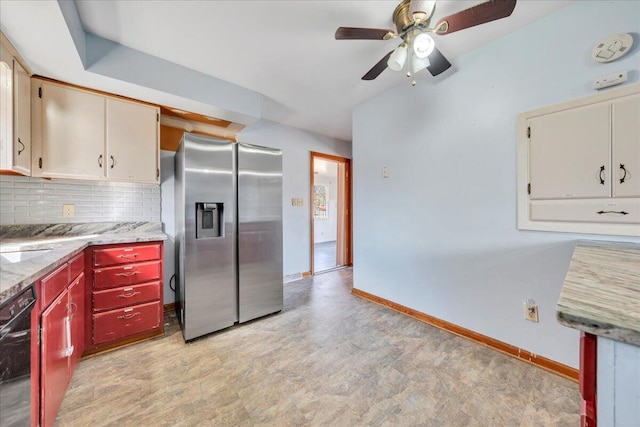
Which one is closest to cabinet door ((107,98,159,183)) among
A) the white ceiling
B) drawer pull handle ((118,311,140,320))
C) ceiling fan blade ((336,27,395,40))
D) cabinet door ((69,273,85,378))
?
the white ceiling

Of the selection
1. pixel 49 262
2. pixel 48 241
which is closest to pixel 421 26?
pixel 49 262

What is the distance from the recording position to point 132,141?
7.17 feet

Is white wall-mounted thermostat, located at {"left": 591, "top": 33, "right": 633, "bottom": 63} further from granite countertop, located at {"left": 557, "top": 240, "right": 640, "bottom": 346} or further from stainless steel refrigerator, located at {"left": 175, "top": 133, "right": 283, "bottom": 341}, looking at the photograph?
stainless steel refrigerator, located at {"left": 175, "top": 133, "right": 283, "bottom": 341}

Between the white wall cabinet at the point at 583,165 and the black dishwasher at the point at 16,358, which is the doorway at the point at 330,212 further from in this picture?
the black dishwasher at the point at 16,358

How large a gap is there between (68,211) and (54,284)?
135 cm

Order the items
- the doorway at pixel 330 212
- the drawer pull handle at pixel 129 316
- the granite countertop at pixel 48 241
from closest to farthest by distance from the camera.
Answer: the granite countertop at pixel 48 241
the drawer pull handle at pixel 129 316
the doorway at pixel 330 212

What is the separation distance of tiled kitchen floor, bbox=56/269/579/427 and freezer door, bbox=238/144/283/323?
343 millimetres

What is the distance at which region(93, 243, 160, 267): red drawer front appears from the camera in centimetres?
184

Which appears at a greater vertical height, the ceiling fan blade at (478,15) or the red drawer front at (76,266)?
the ceiling fan blade at (478,15)

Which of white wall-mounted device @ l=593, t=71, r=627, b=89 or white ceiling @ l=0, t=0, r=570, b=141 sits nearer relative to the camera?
white wall-mounted device @ l=593, t=71, r=627, b=89

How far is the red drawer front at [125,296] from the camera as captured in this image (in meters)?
1.86

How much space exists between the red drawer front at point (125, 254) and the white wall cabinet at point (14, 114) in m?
0.76

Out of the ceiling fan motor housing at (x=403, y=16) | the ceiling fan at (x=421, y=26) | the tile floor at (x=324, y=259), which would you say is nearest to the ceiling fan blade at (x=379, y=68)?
the ceiling fan at (x=421, y=26)

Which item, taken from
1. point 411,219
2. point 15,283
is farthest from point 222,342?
point 411,219
